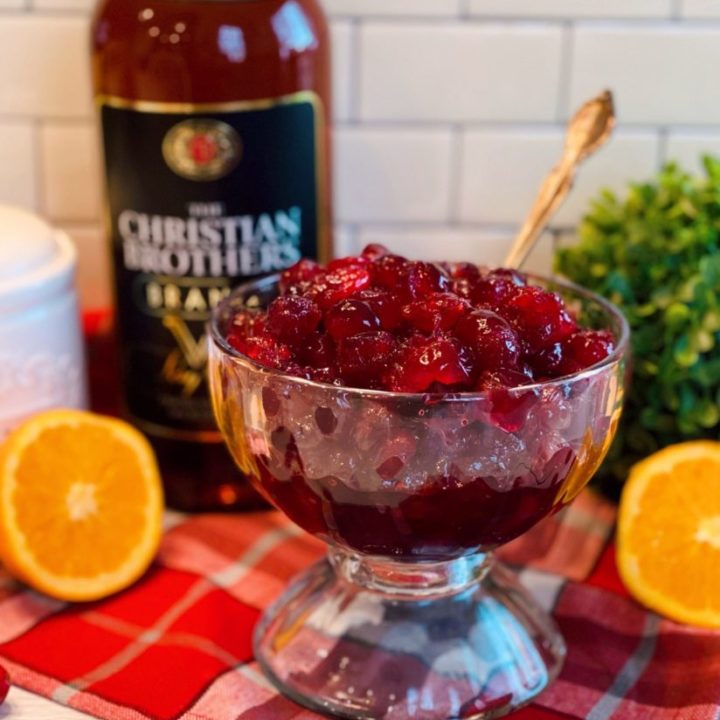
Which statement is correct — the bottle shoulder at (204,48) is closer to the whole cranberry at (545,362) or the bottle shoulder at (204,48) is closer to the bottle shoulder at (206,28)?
the bottle shoulder at (206,28)

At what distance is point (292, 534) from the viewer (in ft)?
3.12

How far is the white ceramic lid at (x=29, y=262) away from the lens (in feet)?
2.90

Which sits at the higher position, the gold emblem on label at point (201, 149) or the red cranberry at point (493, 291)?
the gold emblem on label at point (201, 149)

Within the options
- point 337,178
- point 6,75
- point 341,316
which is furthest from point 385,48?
point 341,316

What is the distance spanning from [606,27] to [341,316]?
1.76ft

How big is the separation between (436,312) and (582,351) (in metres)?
0.10

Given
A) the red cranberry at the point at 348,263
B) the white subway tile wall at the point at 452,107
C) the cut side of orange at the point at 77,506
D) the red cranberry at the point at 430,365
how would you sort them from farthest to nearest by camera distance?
the white subway tile wall at the point at 452,107, the cut side of orange at the point at 77,506, the red cranberry at the point at 348,263, the red cranberry at the point at 430,365

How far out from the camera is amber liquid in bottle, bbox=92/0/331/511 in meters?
0.87

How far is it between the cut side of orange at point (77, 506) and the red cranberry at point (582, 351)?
1.22 ft

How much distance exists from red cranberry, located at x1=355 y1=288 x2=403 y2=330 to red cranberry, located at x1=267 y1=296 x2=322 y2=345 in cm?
3

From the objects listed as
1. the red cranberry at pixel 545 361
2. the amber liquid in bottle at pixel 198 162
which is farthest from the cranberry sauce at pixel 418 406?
the amber liquid in bottle at pixel 198 162

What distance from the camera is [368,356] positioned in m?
0.63

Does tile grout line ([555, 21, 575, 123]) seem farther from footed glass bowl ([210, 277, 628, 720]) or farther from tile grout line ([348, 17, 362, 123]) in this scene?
footed glass bowl ([210, 277, 628, 720])

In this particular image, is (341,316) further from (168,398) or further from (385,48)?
(385,48)
